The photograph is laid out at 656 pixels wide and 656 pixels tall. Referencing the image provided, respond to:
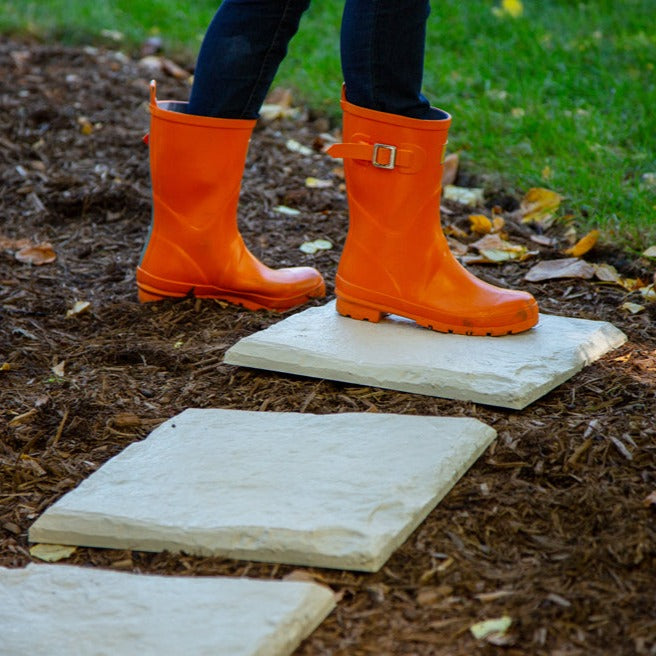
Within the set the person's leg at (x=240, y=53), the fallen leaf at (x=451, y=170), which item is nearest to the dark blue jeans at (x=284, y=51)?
the person's leg at (x=240, y=53)

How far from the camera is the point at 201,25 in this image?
607 cm

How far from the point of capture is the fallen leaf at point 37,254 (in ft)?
10.8

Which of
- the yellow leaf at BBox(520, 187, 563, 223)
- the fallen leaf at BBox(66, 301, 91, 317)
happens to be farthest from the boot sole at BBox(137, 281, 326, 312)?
the yellow leaf at BBox(520, 187, 563, 223)

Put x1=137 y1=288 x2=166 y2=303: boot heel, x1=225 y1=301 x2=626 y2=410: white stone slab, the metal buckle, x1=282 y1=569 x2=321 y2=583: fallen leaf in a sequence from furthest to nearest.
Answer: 1. x1=137 y1=288 x2=166 y2=303: boot heel
2. the metal buckle
3. x1=225 y1=301 x2=626 y2=410: white stone slab
4. x1=282 y1=569 x2=321 y2=583: fallen leaf

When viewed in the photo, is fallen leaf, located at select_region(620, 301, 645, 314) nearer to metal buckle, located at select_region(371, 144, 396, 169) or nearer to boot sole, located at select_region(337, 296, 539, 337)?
boot sole, located at select_region(337, 296, 539, 337)

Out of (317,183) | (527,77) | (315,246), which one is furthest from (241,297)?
(527,77)

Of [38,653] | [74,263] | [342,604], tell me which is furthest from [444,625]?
[74,263]

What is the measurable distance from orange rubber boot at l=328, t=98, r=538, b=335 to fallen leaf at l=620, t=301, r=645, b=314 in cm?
42

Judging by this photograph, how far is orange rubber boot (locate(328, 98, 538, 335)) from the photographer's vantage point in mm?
2383

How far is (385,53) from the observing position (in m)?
2.29

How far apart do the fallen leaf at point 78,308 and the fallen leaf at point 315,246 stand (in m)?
0.76

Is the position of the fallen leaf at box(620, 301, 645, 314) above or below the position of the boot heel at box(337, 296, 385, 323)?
above

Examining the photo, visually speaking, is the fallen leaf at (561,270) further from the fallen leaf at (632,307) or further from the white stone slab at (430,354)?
the white stone slab at (430,354)

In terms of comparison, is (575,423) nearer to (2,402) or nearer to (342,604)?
(342,604)
